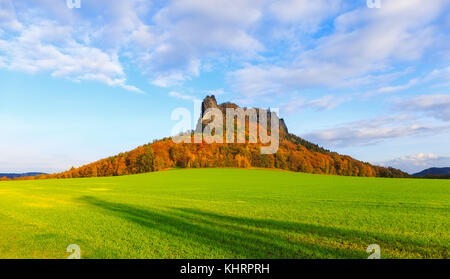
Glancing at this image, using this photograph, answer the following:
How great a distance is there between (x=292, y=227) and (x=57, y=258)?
8188 mm

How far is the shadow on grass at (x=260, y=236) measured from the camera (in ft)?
23.9

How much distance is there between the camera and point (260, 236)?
8.91 meters

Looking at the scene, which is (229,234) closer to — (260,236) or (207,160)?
(260,236)

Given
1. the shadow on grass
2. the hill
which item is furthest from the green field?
the hill

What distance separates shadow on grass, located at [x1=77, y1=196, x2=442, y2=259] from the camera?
287 inches

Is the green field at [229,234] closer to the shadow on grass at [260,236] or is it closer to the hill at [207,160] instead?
the shadow on grass at [260,236]

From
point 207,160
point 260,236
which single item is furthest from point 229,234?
point 207,160

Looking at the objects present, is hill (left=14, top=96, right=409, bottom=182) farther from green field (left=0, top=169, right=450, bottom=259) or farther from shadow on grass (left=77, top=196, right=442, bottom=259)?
Result: shadow on grass (left=77, top=196, right=442, bottom=259)

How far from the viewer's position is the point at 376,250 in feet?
24.0

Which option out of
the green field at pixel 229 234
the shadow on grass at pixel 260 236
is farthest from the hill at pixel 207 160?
the shadow on grass at pixel 260 236
